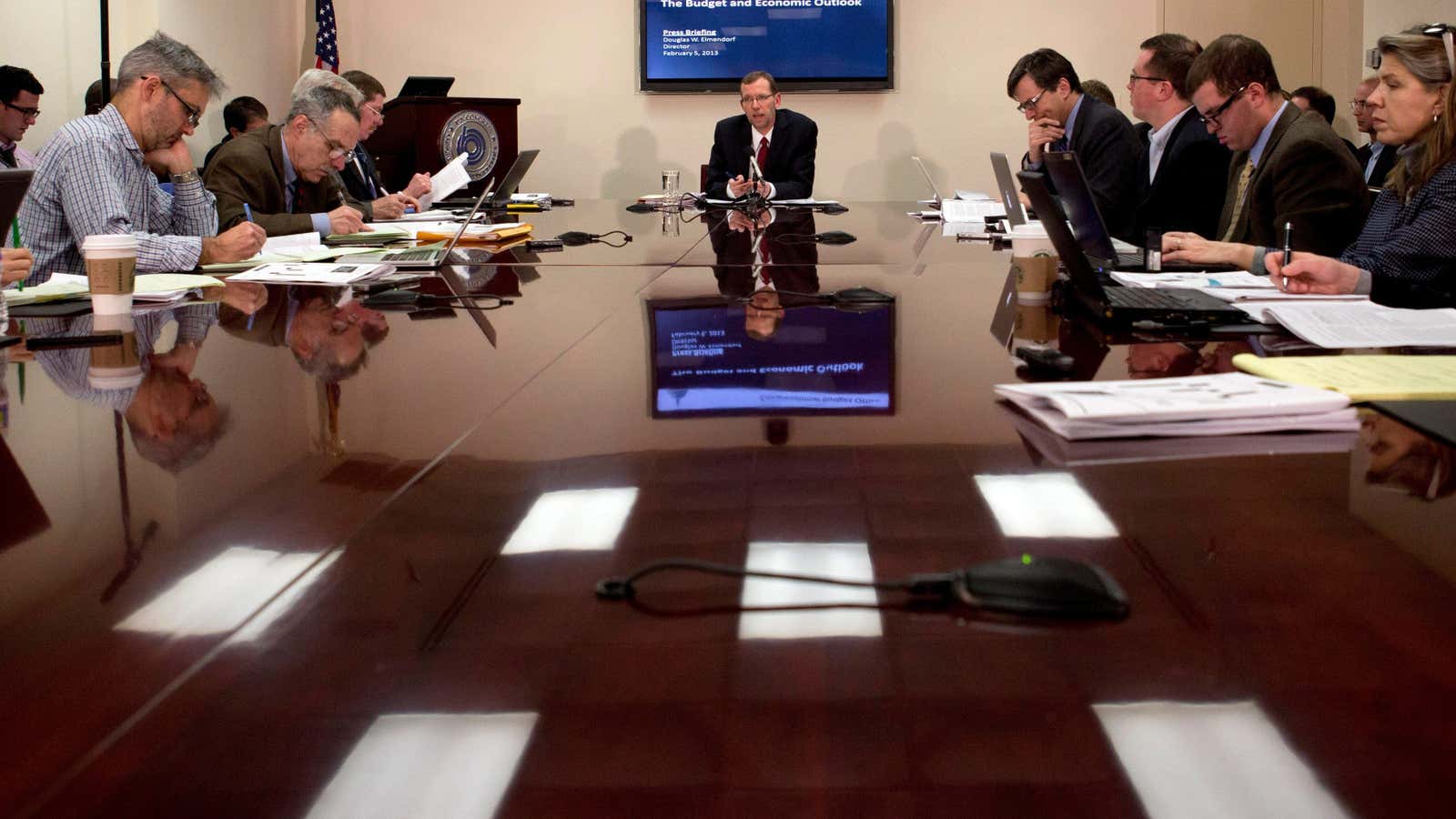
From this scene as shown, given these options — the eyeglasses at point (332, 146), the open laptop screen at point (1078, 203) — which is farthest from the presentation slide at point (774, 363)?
the eyeglasses at point (332, 146)

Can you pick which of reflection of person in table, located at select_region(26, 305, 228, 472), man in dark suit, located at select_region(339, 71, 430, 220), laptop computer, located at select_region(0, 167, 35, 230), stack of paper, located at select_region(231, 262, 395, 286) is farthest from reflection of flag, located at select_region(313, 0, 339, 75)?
laptop computer, located at select_region(0, 167, 35, 230)

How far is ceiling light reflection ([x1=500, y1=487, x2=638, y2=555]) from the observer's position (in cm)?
88

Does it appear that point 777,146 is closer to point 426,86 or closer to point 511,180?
point 426,86

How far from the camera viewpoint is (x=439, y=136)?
605cm

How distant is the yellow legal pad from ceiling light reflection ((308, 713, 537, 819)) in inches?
39.3

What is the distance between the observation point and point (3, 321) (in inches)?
76.1

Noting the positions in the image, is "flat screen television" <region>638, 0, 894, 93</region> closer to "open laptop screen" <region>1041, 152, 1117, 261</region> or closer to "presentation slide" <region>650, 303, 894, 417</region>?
"open laptop screen" <region>1041, 152, 1117, 261</region>

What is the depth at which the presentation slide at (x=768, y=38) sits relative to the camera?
301 inches

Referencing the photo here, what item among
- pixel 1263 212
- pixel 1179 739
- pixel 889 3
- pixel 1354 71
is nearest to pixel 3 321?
pixel 1179 739

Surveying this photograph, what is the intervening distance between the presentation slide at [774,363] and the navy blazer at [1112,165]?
269 centimetres

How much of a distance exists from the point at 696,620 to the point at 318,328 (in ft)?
4.68

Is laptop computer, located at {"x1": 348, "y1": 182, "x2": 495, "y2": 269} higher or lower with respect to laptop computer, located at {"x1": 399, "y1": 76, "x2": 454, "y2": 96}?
lower

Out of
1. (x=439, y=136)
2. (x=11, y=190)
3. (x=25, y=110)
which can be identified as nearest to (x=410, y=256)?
(x=11, y=190)

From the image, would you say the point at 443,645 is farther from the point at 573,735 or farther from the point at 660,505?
the point at 660,505
